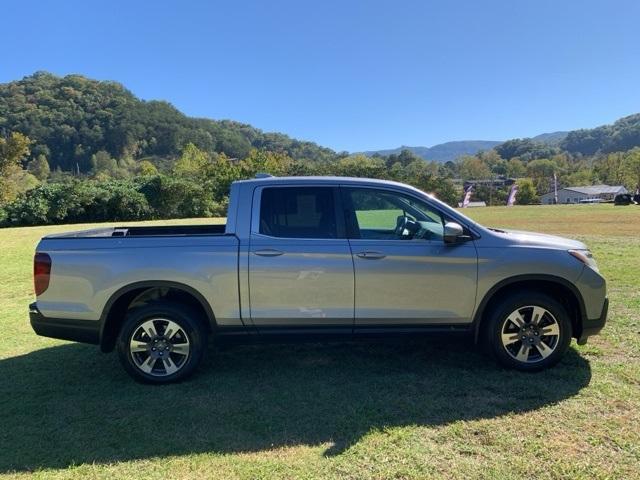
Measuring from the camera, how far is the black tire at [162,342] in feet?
14.5

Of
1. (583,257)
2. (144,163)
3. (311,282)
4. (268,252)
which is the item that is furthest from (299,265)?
(144,163)

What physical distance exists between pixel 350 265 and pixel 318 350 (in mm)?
1476

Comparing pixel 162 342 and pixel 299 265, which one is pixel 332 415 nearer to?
pixel 299 265

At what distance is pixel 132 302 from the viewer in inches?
179

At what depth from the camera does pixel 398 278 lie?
436cm

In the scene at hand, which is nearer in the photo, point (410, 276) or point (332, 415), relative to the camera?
point (332, 415)

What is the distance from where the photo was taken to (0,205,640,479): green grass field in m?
3.19

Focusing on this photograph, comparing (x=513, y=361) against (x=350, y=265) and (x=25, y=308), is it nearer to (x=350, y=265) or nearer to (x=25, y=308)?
(x=350, y=265)

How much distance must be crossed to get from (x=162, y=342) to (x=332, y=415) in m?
1.73

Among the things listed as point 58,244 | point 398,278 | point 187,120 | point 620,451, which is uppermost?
point 187,120

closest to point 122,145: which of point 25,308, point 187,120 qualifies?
point 187,120

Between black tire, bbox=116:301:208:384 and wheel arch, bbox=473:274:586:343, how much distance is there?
2.56m

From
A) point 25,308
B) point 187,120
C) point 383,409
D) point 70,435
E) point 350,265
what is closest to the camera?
point 70,435

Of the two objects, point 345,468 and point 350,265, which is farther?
point 350,265
